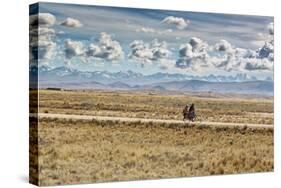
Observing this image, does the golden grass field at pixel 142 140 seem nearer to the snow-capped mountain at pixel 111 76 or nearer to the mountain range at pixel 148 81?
the mountain range at pixel 148 81

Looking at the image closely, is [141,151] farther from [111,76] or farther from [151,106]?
[111,76]

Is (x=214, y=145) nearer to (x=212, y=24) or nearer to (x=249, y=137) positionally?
(x=249, y=137)

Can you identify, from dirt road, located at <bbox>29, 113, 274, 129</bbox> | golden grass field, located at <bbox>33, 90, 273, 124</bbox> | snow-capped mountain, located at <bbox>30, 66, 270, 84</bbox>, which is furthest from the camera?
golden grass field, located at <bbox>33, 90, 273, 124</bbox>

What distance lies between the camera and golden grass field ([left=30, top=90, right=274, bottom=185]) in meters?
14.7

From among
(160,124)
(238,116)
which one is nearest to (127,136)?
(160,124)

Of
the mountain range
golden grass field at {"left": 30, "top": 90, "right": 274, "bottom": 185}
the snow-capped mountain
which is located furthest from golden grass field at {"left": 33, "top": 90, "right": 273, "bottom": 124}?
the snow-capped mountain

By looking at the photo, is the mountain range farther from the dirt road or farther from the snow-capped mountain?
the dirt road

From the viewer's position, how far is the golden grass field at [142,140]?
1474cm

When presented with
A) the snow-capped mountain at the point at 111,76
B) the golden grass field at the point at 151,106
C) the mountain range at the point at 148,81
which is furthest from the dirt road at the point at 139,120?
the snow-capped mountain at the point at 111,76

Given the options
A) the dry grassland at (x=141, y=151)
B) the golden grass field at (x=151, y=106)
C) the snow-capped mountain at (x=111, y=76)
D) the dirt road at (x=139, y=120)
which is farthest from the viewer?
the golden grass field at (x=151, y=106)

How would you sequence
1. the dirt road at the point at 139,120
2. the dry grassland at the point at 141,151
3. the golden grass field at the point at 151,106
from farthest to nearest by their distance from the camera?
1. the golden grass field at the point at 151,106
2. the dirt road at the point at 139,120
3. the dry grassland at the point at 141,151

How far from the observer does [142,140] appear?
15672mm

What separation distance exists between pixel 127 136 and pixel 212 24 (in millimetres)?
3219

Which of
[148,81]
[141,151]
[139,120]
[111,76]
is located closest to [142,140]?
[141,151]
